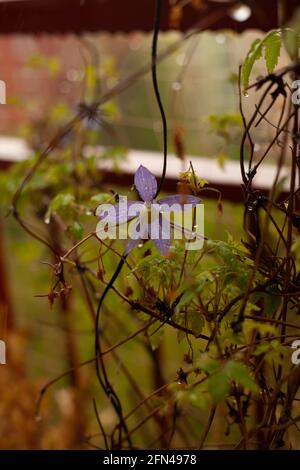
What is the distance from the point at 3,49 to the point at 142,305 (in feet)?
5.93

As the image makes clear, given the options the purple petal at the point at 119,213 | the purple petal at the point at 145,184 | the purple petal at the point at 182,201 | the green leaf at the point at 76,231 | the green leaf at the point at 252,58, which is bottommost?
the green leaf at the point at 76,231

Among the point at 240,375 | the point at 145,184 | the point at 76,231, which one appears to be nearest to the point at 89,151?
the point at 76,231

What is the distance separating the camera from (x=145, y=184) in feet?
2.35

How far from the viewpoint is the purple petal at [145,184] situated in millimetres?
714

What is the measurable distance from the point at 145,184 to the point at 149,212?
0.04 m

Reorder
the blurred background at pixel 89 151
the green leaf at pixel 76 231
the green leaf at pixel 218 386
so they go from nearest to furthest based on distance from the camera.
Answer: the green leaf at pixel 218 386 < the green leaf at pixel 76 231 < the blurred background at pixel 89 151

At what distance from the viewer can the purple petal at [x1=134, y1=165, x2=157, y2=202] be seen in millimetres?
714

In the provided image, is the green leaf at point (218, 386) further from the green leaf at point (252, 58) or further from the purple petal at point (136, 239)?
the green leaf at point (252, 58)

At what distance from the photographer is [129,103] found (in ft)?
6.59

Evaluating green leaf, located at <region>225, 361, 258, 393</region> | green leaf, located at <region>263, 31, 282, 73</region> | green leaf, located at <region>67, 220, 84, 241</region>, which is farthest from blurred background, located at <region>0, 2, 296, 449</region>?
green leaf, located at <region>225, 361, 258, 393</region>

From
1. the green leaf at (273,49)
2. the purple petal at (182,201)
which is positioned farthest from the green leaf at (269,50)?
the purple petal at (182,201)

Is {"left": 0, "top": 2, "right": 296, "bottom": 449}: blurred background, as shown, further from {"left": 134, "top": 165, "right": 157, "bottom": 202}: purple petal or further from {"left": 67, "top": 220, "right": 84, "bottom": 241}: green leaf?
{"left": 134, "top": 165, "right": 157, "bottom": 202}: purple petal

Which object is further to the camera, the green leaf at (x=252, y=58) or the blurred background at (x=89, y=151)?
the blurred background at (x=89, y=151)
